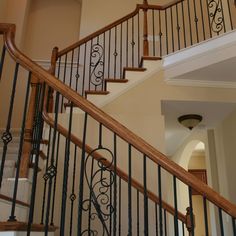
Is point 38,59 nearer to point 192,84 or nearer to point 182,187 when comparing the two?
point 192,84

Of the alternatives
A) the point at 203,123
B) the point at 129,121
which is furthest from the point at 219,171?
the point at 129,121

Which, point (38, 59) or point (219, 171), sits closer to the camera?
point (219, 171)

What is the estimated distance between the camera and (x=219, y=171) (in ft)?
16.3

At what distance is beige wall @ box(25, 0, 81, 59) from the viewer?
571 centimetres

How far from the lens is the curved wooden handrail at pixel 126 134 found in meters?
1.39

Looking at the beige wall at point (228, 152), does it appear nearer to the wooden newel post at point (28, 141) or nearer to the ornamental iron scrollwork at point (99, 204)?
the ornamental iron scrollwork at point (99, 204)

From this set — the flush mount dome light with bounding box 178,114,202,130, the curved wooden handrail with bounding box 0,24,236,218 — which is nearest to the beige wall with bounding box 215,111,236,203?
the flush mount dome light with bounding box 178,114,202,130

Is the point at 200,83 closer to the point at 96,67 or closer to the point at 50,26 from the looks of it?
the point at 96,67

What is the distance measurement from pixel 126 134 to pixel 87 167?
2200mm

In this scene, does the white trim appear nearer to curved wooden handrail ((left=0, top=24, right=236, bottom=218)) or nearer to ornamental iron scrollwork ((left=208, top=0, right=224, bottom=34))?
ornamental iron scrollwork ((left=208, top=0, right=224, bottom=34))

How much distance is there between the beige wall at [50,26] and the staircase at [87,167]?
2.15 feet

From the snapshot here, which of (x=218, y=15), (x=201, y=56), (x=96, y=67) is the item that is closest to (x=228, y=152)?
(x=201, y=56)

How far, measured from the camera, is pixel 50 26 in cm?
593

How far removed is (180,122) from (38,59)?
2986 mm
